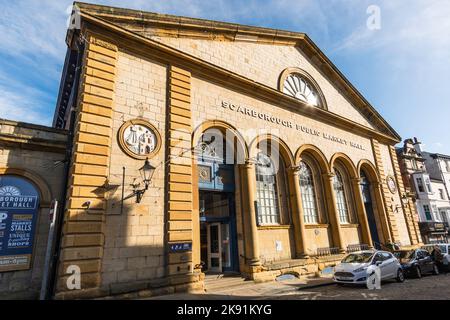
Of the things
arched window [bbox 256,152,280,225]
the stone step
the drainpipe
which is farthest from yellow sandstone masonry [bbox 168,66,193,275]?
arched window [bbox 256,152,280,225]

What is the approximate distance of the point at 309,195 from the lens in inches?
618

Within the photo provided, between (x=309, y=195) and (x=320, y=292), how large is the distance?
709 cm

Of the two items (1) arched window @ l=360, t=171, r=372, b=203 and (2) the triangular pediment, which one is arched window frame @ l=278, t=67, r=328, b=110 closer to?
(2) the triangular pediment

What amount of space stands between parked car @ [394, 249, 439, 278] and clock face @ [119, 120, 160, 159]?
12499 mm

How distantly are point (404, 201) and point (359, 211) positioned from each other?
674 centimetres

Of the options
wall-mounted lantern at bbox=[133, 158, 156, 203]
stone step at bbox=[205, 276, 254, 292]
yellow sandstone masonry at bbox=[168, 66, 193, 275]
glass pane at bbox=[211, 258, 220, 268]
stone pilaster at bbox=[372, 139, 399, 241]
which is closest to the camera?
wall-mounted lantern at bbox=[133, 158, 156, 203]

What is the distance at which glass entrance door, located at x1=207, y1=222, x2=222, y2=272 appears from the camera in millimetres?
11841

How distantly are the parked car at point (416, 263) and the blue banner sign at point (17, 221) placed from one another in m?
15.2

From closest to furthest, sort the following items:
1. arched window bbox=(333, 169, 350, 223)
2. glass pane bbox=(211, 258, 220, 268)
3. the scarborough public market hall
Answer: the scarborough public market hall → glass pane bbox=(211, 258, 220, 268) → arched window bbox=(333, 169, 350, 223)

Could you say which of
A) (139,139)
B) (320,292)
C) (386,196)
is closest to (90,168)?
(139,139)

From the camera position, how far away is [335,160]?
18.0 meters

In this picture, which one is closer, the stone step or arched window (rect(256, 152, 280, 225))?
the stone step
